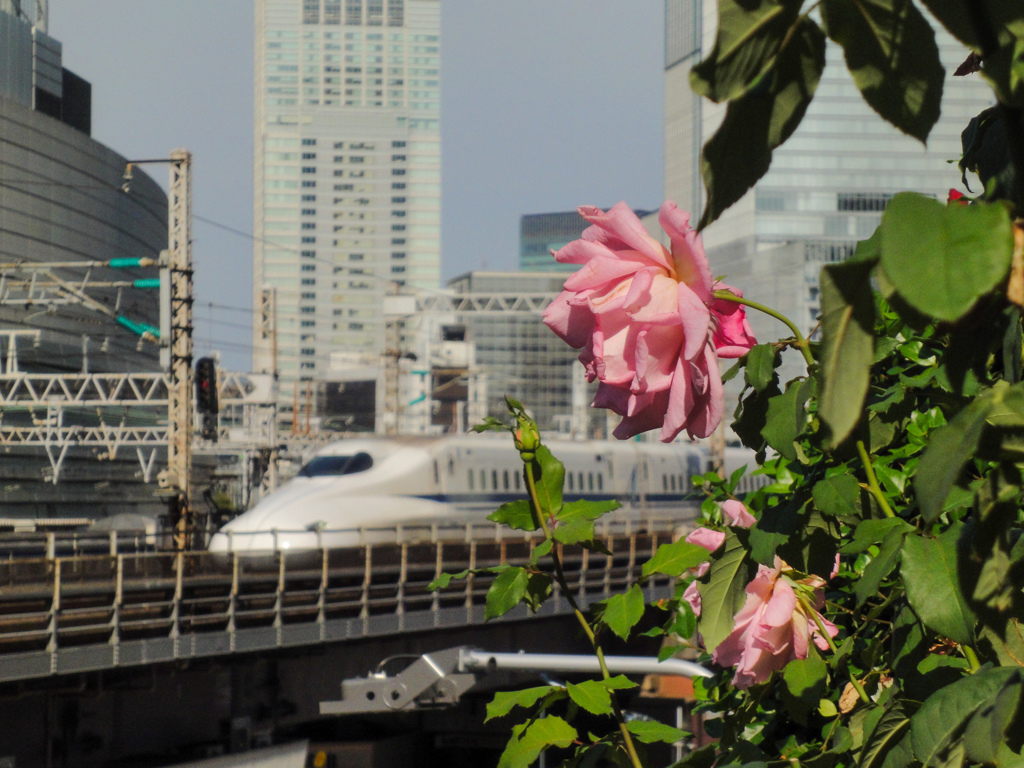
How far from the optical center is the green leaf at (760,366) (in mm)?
1422

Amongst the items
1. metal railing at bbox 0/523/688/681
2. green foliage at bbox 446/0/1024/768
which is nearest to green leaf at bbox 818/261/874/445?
green foliage at bbox 446/0/1024/768

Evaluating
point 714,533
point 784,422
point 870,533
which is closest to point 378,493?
point 714,533

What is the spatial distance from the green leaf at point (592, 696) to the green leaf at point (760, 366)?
1.81ft

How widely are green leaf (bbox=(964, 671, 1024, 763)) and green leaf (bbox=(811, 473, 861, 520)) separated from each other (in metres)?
0.64

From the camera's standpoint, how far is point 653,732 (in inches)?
73.5

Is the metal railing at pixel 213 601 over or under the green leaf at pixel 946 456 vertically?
under

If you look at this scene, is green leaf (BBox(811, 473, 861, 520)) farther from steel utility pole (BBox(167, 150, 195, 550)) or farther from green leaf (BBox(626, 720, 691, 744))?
steel utility pole (BBox(167, 150, 195, 550))

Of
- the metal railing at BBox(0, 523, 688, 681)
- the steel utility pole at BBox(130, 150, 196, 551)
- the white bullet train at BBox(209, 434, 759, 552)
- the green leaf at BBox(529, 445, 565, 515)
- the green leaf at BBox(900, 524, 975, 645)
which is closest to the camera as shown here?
the green leaf at BBox(900, 524, 975, 645)

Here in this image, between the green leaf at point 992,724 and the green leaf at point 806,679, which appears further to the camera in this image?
the green leaf at point 806,679

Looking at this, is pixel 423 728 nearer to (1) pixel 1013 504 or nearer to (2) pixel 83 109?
(1) pixel 1013 504

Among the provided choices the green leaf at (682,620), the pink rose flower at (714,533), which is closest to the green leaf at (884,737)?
the pink rose flower at (714,533)

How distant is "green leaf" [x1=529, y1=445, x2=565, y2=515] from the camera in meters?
1.79

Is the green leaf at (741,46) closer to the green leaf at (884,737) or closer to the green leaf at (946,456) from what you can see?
the green leaf at (946,456)

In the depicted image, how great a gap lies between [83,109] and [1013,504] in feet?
251
